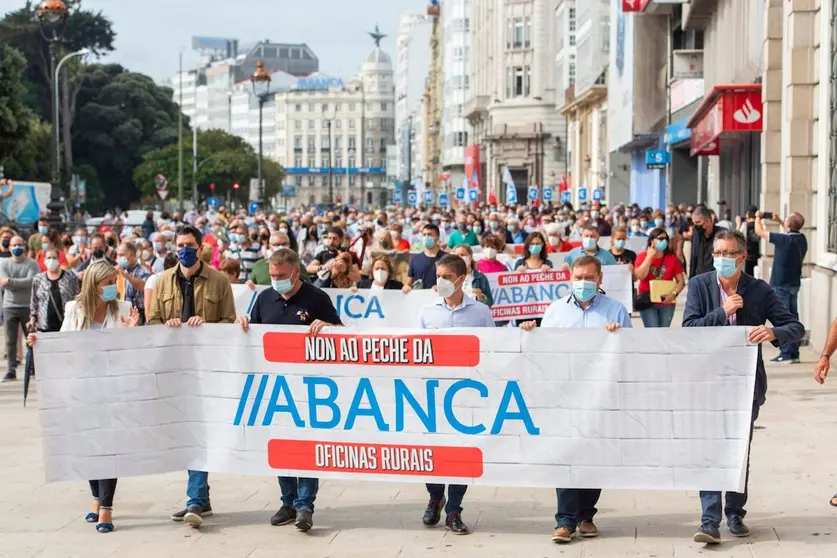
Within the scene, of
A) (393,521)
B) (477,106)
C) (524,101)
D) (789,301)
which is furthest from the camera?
(477,106)

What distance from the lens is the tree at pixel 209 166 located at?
96.4 metres

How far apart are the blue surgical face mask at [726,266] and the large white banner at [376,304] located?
6.55m

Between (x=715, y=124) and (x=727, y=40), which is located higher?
(x=727, y=40)

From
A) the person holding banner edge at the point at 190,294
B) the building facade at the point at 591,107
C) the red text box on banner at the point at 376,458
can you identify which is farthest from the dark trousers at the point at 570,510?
the building facade at the point at 591,107

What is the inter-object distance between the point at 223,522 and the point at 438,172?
14385 cm

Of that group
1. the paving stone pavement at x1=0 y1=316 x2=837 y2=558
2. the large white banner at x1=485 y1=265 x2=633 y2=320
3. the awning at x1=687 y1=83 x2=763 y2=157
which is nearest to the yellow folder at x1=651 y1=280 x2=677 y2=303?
the large white banner at x1=485 y1=265 x2=633 y2=320

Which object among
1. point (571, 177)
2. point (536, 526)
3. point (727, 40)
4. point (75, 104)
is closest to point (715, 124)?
point (727, 40)

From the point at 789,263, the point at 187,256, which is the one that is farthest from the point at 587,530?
the point at 789,263

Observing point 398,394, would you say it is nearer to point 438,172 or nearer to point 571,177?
point 571,177

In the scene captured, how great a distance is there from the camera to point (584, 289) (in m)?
8.18

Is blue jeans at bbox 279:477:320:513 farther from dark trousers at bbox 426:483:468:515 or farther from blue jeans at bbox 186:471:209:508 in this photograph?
dark trousers at bbox 426:483:468:515

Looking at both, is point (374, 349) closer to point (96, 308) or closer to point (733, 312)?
point (96, 308)

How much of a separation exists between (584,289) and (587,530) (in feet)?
4.16

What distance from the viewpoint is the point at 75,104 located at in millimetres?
99375
